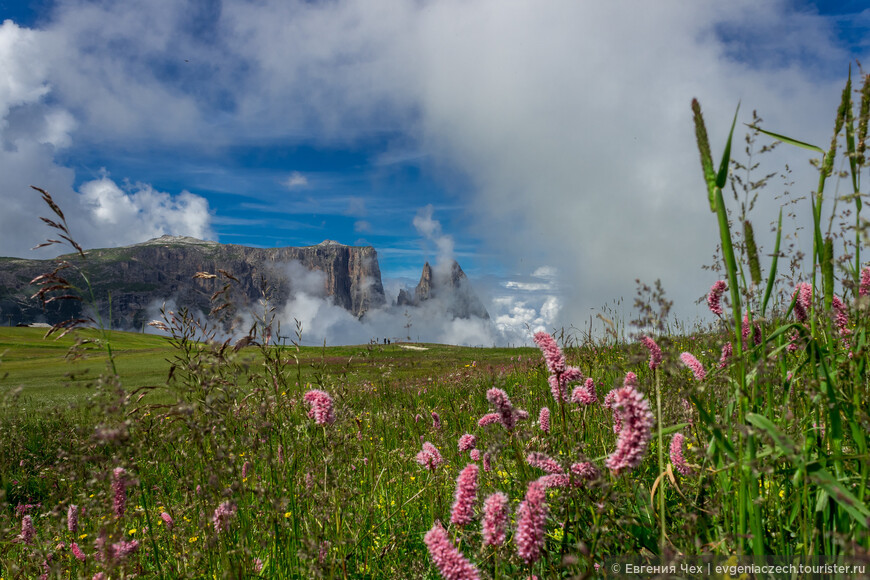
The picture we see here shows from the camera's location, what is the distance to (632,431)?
4.89ft

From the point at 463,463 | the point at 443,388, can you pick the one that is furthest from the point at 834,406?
the point at 443,388

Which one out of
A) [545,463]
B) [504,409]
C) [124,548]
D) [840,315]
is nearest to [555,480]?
[545,463]

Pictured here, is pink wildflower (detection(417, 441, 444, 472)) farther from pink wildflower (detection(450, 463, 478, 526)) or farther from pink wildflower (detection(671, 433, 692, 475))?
pink wildflower (detection(671, 433, 692, 475))

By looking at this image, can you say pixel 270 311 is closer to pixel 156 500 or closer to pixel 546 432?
pixel 546 432

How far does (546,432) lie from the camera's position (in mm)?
3131

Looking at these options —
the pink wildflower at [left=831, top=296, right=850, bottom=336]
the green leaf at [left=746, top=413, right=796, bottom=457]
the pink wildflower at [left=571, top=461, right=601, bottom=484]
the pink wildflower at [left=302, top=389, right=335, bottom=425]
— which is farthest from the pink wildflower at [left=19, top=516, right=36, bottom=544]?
the pink wildflower at [left=831, top=296, right=850, bottom=336]

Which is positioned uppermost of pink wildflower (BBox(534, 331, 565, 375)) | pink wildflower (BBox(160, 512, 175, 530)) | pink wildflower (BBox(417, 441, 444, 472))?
pink wildflower (BBox(534, 331, 565, 375))

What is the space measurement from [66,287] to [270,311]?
1.39 m

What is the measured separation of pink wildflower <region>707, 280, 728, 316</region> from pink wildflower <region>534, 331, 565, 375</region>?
0.73 m

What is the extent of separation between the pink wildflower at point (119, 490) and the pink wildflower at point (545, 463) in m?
2.24

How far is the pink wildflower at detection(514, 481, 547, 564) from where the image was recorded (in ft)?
5.41

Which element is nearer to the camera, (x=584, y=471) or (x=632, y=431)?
(x=632, y=431)

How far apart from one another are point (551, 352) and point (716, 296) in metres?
0.81

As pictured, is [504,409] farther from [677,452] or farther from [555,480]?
[677,452]
